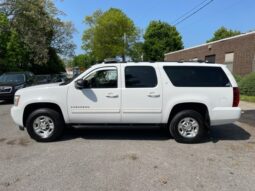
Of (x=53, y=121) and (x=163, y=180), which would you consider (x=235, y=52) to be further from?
(x=163, y=180)

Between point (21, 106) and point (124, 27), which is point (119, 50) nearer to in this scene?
point (124, 27)

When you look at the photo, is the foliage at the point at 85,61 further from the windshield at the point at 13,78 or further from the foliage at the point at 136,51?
the windshield at the point at 13,78

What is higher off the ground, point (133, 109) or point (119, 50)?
point (119, 50)

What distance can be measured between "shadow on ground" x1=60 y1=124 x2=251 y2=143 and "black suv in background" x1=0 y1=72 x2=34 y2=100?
8349 mm

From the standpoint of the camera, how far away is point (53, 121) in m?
7.04

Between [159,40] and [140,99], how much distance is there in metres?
44.1

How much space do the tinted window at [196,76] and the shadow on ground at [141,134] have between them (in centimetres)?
145

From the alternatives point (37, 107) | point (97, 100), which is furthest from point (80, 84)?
point (37, 107)

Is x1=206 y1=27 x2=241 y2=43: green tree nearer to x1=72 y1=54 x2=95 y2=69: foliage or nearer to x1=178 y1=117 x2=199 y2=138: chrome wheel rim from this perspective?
x1=72 y1=54 x2=95 y2=69: foliage

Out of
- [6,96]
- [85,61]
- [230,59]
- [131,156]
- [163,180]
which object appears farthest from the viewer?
[85,61]

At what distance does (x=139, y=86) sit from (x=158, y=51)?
42.5 meters

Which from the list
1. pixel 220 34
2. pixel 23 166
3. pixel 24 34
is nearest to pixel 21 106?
pixel 23 166

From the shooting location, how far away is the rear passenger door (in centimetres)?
689

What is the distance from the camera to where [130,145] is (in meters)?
6.75
